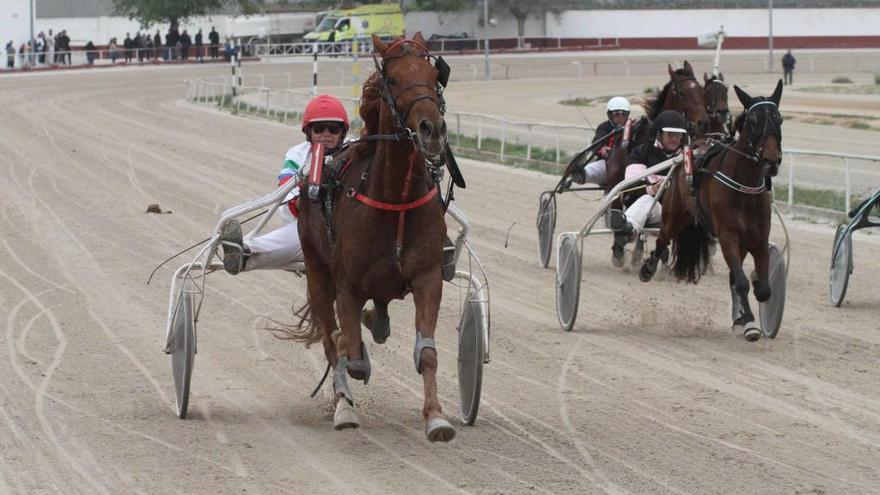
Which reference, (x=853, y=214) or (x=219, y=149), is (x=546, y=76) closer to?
(x=219, y=149)

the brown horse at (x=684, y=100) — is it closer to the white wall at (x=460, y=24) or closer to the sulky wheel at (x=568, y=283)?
the sulky wheel at (x=568, y=283)

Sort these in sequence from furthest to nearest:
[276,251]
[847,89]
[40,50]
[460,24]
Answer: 1. [460,24]
2. [40,50]
3. [847,89]
4. [276,251]

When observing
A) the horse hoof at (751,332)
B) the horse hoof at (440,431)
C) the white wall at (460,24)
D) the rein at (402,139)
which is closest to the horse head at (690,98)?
the horse hoof at (751,332)

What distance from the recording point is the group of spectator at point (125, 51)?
50531 mm

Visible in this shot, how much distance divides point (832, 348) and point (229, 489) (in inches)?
185

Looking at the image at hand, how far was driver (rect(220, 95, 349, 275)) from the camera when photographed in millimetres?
7176

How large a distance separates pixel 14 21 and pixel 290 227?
57.5m

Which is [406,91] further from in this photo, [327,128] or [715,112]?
[715,112]

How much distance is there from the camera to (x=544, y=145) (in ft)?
82.3

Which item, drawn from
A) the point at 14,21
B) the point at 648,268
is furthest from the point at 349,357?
the point at 14,21

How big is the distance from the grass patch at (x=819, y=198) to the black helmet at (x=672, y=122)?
Result: 17.5 feet

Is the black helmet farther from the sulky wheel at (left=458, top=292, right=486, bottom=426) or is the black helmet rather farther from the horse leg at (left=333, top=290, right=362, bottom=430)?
the horse leg at (left=333, top=290, right=362, bottom=430)

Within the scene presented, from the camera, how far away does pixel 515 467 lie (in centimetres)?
585

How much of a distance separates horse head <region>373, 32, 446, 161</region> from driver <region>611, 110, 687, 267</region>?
4628 mm
